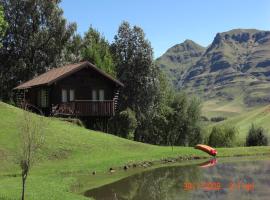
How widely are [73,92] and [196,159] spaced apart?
64.6 feet

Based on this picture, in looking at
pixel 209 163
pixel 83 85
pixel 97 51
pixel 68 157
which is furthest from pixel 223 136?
pixel 68 157

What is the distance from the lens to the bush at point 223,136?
81.0 meters

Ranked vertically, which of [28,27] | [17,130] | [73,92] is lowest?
[17,130]

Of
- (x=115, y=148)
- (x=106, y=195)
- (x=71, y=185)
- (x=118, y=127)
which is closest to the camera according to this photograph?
(x=106, y=195)

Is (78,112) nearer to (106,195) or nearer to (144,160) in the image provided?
(144,160)

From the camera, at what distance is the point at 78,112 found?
5428cm

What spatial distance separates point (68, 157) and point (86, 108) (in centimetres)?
1696

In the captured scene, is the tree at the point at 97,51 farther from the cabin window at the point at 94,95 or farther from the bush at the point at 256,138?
the bush at the point at 256,138

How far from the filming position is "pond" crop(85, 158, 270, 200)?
82.7 ft

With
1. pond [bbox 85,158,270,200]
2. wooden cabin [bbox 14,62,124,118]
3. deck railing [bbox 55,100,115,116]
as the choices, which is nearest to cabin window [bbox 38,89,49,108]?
wooden cabin [bbox 14,62,124,118]

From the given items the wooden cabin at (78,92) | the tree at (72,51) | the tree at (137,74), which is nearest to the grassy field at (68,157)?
the wooden cabin at (78,92)

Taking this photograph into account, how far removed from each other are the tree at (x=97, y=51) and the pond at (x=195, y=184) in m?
35.2

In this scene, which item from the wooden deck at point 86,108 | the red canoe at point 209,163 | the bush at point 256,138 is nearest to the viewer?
the red canoe at point 209,163

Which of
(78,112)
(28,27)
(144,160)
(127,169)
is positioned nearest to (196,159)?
(144,160)
